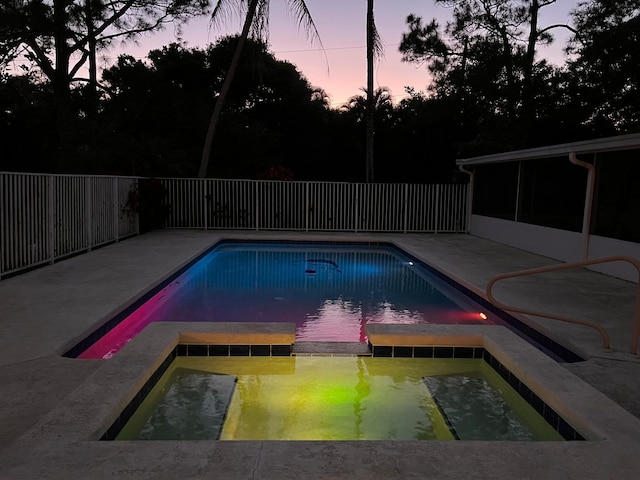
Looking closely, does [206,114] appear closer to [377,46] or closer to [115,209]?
[377,46]

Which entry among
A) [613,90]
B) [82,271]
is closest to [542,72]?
[613,90]

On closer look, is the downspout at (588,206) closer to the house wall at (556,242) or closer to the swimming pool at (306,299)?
the house wall at (556,242)

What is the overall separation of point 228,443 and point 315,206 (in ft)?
38.3

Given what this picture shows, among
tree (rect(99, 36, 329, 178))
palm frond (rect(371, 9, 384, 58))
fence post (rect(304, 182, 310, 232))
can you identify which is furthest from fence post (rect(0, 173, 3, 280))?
palm frond (rect(371, 9, 384, 58))

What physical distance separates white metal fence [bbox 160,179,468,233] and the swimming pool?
3640mm

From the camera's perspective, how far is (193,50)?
2075cm

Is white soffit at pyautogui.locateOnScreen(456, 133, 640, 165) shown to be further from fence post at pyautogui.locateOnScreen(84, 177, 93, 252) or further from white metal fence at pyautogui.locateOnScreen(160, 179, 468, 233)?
fence post at pyautogui.locateOnScreen(84, 177, 93, 252)

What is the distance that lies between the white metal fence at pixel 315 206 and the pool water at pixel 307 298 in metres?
3.63

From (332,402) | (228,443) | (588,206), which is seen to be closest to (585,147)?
(588,206)

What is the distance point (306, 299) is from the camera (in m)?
6.87

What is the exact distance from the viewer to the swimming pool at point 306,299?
5.48 meters

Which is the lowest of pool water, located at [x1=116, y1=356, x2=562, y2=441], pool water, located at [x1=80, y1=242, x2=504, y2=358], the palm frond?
pool water, located at [x1=116, y1=356, x2=562, y2=441]

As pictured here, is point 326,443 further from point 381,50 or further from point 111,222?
point 381,50

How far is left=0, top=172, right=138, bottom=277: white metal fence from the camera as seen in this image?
647 centimetres
